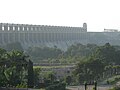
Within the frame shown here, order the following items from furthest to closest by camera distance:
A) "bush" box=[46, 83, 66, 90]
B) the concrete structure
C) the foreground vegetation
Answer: the concrete structure < the foreground vegetation < "bush" box=[46, 83, 66, 90]

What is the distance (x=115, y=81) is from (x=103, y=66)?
2.27m

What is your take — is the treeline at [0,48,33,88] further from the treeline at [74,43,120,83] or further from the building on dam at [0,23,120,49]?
the building on dam at [0,23,120,49]

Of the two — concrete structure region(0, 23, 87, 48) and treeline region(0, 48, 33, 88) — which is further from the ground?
concrete structure region(0, 23, 87, 48)

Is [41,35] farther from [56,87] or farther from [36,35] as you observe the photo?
[56,87]

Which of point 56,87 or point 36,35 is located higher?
point 36,35

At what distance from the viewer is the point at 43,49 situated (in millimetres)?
45156

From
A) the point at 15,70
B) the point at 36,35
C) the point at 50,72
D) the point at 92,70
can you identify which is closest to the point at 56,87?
the point at 15,70

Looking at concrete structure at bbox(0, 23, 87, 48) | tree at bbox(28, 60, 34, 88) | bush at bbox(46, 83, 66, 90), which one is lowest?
bush at bbox(46, 83, 66, 90)

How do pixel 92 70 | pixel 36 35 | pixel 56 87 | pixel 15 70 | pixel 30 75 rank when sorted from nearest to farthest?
pixel 56 87, pixel 30 75, pixel 15 70, pixel 92 70, pixel 36 35

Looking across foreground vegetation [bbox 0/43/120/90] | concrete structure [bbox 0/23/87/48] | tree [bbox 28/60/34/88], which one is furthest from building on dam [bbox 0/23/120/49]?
tree [bbox 28/60/34/88]

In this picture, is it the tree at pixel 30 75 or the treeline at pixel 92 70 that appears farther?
the treeline at pixel 92 70

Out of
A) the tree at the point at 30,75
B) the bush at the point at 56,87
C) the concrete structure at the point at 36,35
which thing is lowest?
the bush at the point at 56,87

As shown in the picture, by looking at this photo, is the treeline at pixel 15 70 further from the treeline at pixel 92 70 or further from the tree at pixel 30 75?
the treeline at pixel 92 70

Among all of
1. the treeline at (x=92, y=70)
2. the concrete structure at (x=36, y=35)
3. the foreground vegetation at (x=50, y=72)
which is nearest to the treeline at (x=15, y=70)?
the foreground vegetation at (x=50, y=72)
